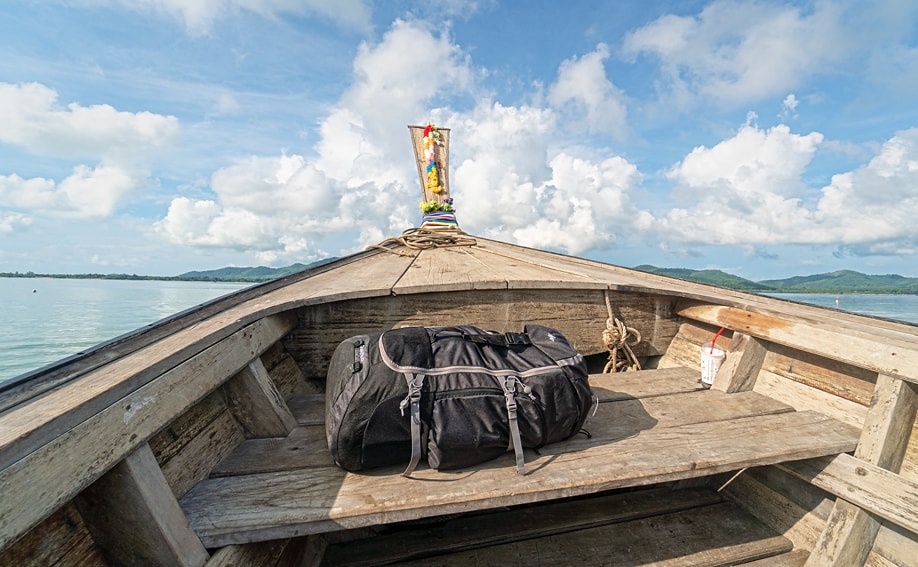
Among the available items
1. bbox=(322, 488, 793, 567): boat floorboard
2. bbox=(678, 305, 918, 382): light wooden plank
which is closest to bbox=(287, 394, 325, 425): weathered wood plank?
bbox=(322, 488, 793, 567): boat floorboard

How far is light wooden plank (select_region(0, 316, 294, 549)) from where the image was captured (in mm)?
686

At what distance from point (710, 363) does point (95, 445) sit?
2.60m

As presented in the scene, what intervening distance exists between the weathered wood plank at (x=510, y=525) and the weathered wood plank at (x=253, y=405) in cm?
59

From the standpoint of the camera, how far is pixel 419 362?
1.35m

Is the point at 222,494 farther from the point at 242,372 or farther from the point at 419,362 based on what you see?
the point at 419,362

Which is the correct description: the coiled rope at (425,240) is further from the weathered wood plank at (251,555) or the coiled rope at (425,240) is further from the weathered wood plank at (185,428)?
the weathered wood plank at (251,555)

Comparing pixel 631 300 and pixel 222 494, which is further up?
pixel 631 300

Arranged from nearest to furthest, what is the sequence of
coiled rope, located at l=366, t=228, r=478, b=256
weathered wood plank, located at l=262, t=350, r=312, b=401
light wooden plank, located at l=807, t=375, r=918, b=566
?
light wooden plank, located at l=807, t=375, r=918, b=566 → weathered wood plank, located at l=262, t=350, r=312, b=401 → coiled rope, located at l=366, t=228, r=478, b=256

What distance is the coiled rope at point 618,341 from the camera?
237cm

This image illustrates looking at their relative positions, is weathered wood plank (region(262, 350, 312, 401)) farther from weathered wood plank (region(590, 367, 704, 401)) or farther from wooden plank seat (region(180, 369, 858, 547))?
weathered wood plank (region(590, 367, 704, 401))

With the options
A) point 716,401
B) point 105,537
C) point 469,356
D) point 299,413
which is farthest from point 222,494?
point 716,401


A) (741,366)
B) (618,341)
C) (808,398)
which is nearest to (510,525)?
(618,341)

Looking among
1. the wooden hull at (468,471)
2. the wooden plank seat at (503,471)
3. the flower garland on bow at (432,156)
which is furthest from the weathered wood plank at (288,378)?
the flower garland on bow at (432,156)

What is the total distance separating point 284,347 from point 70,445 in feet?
4.40
